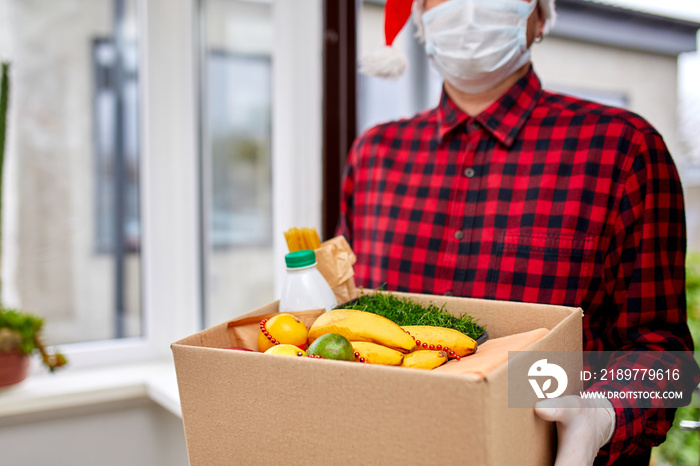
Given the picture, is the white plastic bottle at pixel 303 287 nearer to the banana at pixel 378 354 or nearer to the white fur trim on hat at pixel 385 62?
the banana at pixel 378 354

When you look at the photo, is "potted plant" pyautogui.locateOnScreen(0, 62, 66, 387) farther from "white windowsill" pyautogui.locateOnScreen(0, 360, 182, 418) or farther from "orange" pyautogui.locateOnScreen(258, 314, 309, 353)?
"orange" pyautogui.locateOnScreen(258, 314, 309, 353)

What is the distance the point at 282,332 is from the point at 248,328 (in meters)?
0.07

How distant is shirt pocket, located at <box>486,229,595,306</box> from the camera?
2.91 ft

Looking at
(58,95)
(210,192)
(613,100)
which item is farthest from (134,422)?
(613,100)

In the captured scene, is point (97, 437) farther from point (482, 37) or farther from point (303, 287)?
point (482, 37)

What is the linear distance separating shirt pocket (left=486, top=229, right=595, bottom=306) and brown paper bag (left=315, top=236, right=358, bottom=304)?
0.27 meters

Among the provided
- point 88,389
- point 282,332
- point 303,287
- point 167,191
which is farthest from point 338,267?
point 167,191

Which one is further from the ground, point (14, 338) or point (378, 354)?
point (378, 354)

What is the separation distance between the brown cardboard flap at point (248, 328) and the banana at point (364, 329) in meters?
0.05

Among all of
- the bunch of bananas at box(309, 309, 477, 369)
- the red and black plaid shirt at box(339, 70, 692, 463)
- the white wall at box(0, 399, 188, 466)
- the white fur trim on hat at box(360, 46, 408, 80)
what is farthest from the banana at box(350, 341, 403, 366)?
the white wall at box(0, 399, 188, 466)

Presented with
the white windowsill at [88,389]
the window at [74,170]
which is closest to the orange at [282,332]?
the white windowsill at [88,389]

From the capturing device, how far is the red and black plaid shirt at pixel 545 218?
839 mm

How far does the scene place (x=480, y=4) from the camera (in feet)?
3.26

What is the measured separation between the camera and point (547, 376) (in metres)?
0.56
